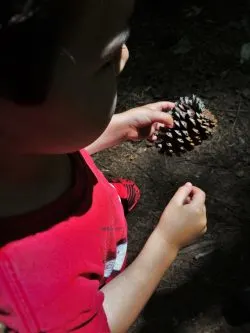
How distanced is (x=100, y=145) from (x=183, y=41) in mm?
912

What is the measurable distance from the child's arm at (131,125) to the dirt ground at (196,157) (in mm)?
412

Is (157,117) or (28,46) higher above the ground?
(28,46)

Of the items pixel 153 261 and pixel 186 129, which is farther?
pixel 186 129

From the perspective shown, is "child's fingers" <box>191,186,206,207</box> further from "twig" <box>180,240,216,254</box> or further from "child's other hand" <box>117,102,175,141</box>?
"twig" <box>180,240,216,254</box>

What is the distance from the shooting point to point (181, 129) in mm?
1779

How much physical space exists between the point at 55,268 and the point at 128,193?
687 millimetres

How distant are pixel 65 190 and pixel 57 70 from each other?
321mm

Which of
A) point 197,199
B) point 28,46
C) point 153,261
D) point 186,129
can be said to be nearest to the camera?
point 28,46

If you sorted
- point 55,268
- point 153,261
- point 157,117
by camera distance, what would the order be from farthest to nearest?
point 157,117 < point 153,261 < point 55,268

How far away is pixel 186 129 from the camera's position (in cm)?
178

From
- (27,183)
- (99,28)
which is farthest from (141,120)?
(99,28)

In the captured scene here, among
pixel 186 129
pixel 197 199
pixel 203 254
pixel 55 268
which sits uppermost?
pixel 55 268

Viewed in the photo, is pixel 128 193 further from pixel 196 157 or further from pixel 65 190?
pixel 65 190

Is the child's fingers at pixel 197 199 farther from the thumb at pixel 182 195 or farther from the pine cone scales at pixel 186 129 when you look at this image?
the pine cone scales at pixel 186 129
